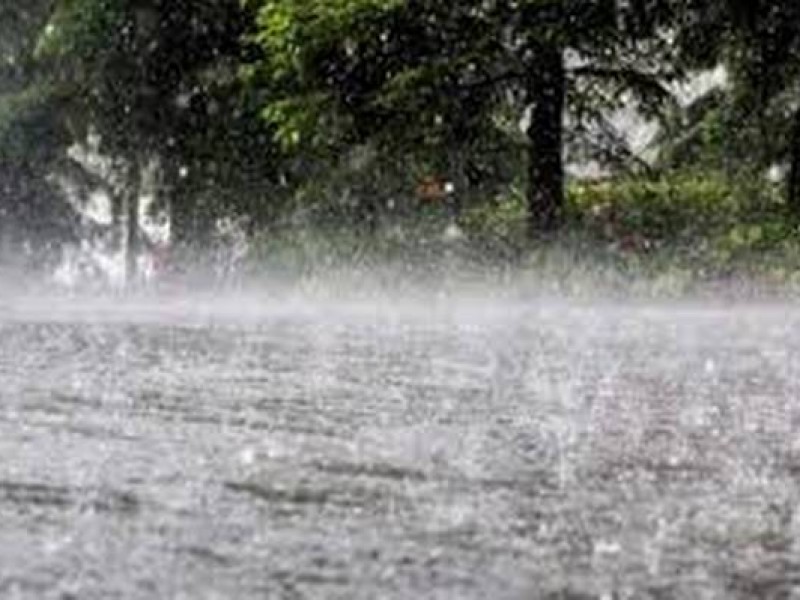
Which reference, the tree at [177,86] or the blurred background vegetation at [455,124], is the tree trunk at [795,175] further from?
the tree at [177,86]

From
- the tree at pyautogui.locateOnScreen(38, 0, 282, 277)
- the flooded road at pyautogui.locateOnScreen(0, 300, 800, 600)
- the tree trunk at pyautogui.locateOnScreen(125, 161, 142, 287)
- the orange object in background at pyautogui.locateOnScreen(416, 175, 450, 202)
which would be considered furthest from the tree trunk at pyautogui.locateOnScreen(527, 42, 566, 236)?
the tree trunk at pyautogui.locateOnScreen(125, 161, 142, 287)

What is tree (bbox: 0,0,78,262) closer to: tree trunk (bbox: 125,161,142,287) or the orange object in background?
tree trunk (bbox: 125,161,142,287)

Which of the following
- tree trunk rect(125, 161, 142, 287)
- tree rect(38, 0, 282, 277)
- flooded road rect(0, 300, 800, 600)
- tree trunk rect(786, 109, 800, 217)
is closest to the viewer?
flooded road rect(0, 300, 800, 600)

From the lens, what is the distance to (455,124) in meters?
28.0

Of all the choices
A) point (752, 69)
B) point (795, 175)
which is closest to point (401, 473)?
point (795, 175)

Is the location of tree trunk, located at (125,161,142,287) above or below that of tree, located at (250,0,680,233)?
below

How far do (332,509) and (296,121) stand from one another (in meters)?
21.2

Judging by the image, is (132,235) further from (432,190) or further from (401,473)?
(401,473)

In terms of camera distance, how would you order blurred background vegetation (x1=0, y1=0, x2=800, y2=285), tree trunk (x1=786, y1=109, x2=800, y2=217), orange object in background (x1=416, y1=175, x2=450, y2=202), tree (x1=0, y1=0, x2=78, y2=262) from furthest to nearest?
1. tree (x1=0, y1=0, x2=78, y2=262)
2. orange object in background (x1=416, y1=175, x2=450, y2=202)
3. blurred background vegetation (x1=0, y1=0, x2=800, y2=285)
4. tree trunk (x1=786, y1=109, x2=800, y2=217)

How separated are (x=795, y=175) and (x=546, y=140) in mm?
3527

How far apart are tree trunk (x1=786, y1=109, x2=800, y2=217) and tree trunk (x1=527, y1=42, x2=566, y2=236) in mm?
3206

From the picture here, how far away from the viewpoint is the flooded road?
6.01 m

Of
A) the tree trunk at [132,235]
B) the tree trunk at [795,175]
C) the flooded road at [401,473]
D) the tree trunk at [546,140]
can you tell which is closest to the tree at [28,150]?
the tree trunk at [132,235]

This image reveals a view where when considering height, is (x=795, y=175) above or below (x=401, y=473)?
above
